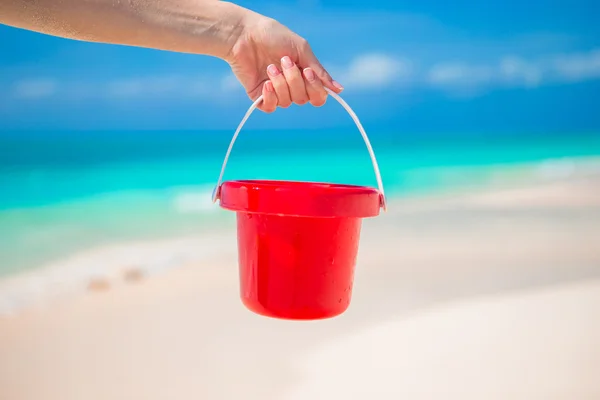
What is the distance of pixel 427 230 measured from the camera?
13.2 ft

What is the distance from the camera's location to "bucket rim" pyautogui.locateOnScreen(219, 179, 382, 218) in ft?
3.10

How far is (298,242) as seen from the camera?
997mm

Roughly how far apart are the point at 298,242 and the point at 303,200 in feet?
0.30

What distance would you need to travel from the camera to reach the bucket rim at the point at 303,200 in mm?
943

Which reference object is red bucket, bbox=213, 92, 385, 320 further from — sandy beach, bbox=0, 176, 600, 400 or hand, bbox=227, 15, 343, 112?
sandy beach, bbox=0, 176, 600, 400

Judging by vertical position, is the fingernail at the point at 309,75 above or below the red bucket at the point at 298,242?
above

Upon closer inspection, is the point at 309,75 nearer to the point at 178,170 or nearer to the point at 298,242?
the point at 298,242

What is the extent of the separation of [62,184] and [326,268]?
5552 mm

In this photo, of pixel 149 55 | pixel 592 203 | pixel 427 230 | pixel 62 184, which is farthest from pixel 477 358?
pixel 149 55

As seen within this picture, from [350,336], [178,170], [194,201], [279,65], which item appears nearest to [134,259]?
[350,336]

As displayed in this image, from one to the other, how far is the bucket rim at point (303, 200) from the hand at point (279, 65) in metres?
0.19

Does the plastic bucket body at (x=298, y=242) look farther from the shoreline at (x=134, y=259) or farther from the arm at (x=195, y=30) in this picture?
the shoreline at (x=134, y=259)

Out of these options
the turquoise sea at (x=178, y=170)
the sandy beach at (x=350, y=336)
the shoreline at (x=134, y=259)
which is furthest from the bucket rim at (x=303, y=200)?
the turquoise sea at (x=178, y=170)

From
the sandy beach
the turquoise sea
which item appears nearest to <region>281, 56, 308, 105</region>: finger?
the sandy beach
